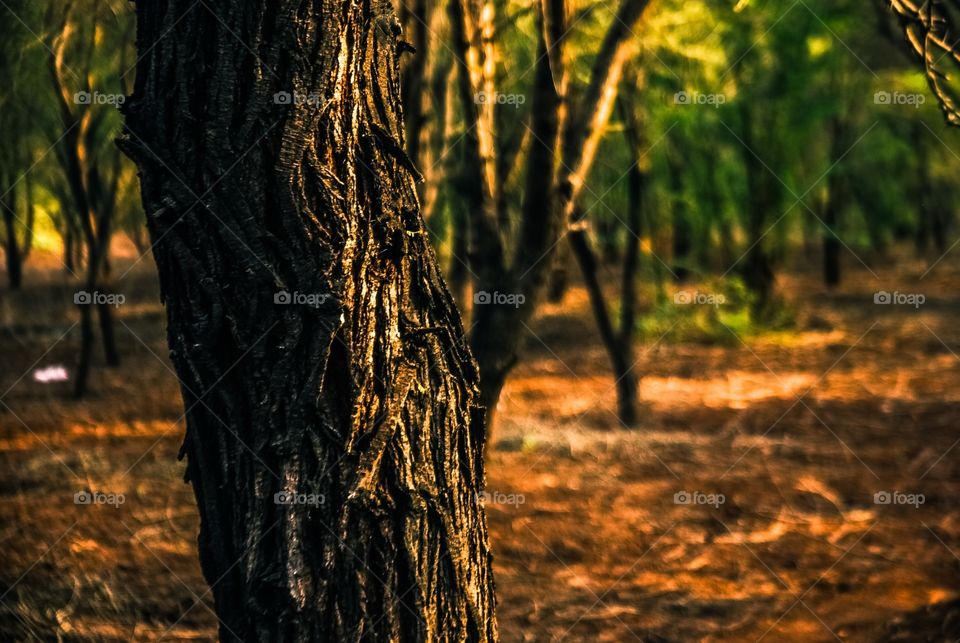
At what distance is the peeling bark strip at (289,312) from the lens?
7.89 feet

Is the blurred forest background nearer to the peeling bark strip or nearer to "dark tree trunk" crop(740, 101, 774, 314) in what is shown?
"dark tree trunk" crop(740, 101, 774, 314)

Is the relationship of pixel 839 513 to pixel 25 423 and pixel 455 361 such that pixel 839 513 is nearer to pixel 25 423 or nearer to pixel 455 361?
pixel 455 361

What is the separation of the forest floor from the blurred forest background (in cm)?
3

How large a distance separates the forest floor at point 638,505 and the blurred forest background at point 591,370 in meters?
0.03

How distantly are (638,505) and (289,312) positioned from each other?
574 centimetres

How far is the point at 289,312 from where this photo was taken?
242cm

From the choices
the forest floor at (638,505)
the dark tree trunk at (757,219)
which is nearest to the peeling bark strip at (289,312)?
the forest floor at (638,505)

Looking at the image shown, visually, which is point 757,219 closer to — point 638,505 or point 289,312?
point 638,505

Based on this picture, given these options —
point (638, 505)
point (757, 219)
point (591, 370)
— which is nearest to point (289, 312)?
point (638, 505)

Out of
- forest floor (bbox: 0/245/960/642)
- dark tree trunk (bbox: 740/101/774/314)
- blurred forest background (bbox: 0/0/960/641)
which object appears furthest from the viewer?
dark tree trunk (bbox: 740/101/774/314)

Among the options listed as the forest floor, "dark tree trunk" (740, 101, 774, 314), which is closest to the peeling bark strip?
the forest floor

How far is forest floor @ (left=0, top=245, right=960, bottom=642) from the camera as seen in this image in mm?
5102

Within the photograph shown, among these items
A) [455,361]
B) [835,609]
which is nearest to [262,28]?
[455,361]

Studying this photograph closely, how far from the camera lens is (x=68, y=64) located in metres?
9.76
